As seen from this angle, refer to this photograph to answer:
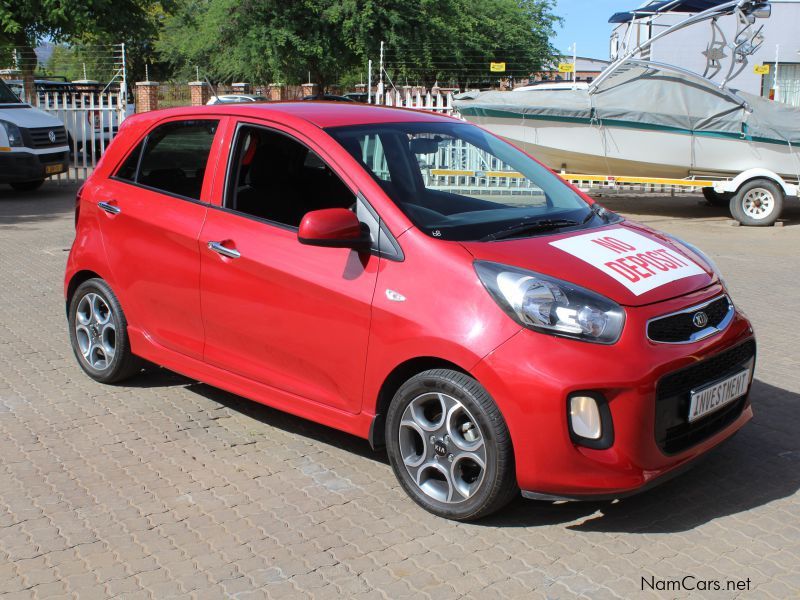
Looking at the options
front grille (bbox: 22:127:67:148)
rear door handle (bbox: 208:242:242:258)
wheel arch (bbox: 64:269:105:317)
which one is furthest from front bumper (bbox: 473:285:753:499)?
front grille (bbox: 22:127:67:148)

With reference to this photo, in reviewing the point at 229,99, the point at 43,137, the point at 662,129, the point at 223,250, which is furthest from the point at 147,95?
the point at 223,250

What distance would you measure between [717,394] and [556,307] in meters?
0.90

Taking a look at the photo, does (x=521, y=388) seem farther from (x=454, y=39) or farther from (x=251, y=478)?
(x=454, y=39)

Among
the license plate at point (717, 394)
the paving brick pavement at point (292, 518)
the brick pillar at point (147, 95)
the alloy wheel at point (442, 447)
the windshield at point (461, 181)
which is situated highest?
the brick pillar at point (147, 95)

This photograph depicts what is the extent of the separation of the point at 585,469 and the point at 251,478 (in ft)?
5.48

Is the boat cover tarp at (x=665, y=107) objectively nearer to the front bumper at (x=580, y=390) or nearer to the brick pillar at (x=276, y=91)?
the front bumper at (x=580, y=390)

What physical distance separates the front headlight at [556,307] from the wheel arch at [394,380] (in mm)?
347

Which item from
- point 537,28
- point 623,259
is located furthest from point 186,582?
point 537,28

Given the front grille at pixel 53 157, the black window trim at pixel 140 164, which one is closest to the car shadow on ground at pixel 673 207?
the front grille at pixel 53 157

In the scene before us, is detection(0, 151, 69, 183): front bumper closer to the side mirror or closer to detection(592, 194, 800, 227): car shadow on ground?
detection(592, 194, 800, 227): car shadow on ground

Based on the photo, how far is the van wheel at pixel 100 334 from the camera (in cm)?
543

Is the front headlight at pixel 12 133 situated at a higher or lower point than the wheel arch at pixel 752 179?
higher

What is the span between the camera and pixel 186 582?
3438mm

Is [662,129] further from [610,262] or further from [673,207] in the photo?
[610,262]
